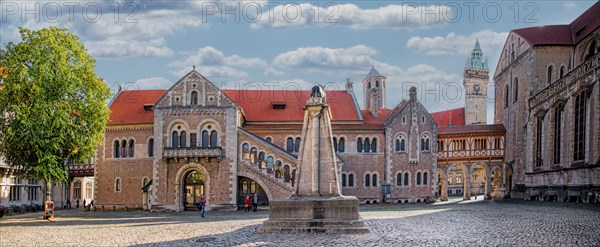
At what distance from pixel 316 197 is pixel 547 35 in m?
43.1

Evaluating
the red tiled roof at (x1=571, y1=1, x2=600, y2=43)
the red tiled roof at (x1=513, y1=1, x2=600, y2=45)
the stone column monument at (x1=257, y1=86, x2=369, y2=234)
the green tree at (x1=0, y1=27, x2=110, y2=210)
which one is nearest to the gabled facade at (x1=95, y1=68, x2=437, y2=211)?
the green tree at (x1=0, y1=27, x2=110, y2=210)

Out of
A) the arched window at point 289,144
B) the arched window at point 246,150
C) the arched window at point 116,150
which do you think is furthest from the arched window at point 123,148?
the arched window at point 289,144

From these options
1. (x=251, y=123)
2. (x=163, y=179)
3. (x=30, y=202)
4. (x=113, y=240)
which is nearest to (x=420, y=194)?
(x=251, y=123)

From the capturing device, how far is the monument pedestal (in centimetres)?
1991

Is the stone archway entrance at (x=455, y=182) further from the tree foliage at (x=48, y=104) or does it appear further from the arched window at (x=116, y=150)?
the tree foliage at (x=48, y=104)

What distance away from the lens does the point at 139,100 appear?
5362 cm

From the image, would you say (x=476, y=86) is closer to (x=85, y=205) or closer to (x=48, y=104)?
(x=85, y=205)

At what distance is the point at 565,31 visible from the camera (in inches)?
2191

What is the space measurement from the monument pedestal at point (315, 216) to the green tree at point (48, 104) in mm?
17651

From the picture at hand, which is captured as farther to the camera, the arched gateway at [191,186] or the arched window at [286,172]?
the arched window at [286,172]

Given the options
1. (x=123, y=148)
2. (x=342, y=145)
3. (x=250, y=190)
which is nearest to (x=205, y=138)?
(x=250, y=190)

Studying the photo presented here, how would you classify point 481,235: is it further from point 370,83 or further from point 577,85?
point 370,83

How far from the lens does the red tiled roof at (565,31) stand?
51.3 m

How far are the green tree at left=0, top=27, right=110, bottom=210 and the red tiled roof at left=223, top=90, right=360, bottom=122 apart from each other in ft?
68.6
